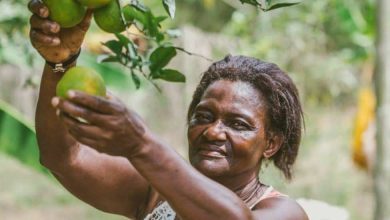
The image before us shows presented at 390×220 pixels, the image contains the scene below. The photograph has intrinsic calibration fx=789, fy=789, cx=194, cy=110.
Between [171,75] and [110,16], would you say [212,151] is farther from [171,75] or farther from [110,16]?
[110,16]

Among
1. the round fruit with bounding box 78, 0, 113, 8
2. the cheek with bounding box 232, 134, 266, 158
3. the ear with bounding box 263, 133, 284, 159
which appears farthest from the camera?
the ear with bounding box 263, 133, 284, 159

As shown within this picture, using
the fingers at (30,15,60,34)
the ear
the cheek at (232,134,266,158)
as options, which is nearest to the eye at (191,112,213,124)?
the cheek at (232,134,266,158)

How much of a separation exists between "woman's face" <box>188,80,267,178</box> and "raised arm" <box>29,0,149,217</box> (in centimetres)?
33

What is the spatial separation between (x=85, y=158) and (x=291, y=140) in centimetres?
63

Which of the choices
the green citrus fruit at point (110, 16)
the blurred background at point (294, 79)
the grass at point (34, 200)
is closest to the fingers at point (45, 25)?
the green citrus fruit at point (110, 16)

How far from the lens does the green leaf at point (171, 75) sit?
2154mm

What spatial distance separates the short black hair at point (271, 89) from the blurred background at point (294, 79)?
1748 millimetres

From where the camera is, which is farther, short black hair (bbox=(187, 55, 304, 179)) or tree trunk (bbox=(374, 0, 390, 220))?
tree trunk (bbox=(374, 0, 390, 220))

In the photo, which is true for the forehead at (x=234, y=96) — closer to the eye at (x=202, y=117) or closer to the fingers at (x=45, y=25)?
the eye at (x=202, y=117)

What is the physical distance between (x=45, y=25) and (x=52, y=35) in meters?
0.05

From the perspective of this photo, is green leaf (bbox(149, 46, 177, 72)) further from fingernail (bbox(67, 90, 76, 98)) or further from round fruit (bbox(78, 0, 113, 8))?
fingernail (bbox(67, 90, 76, 98))

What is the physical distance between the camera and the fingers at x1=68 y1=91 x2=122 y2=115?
4.63 ft

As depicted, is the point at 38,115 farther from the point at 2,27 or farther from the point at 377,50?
the point at 2,27

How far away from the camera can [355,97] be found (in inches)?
390
